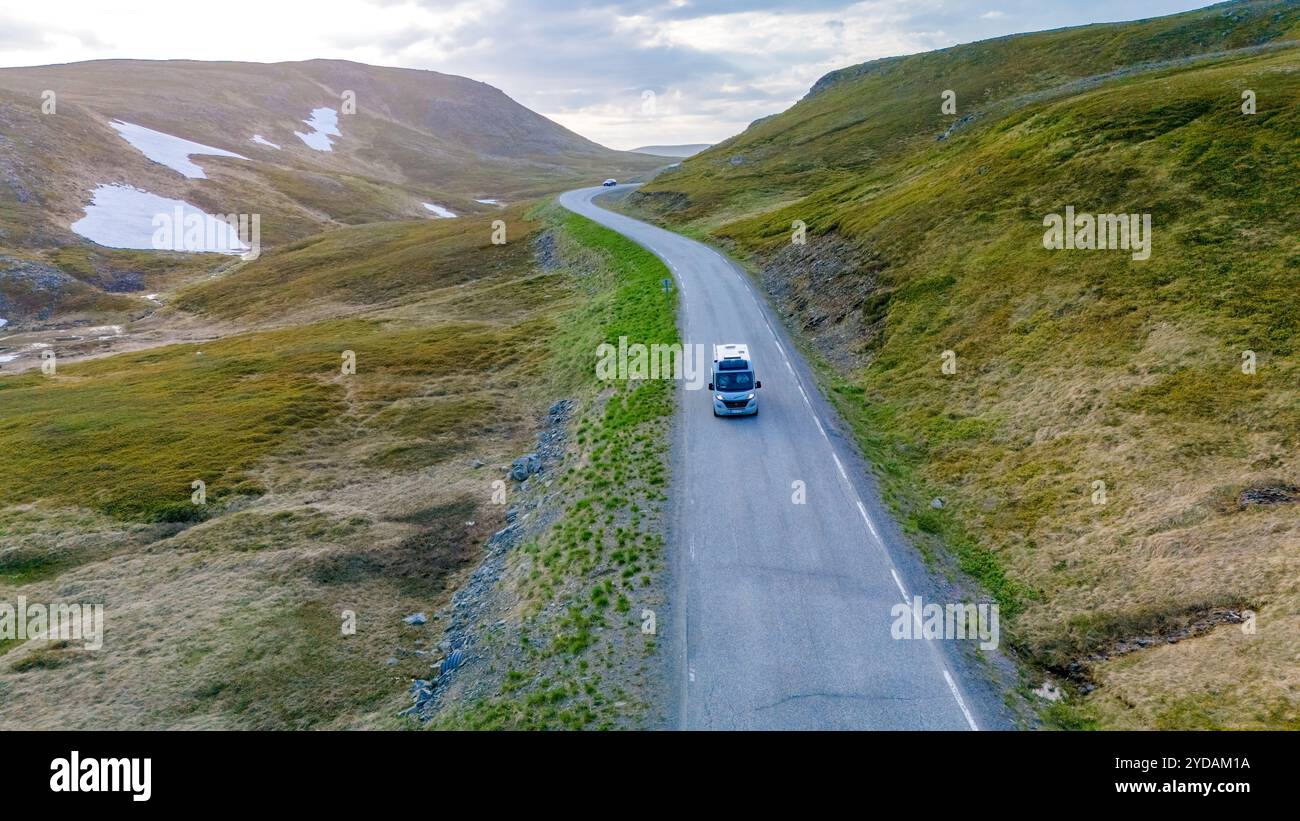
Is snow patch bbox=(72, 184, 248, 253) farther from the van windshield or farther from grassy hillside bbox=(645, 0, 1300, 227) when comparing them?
the van windshield

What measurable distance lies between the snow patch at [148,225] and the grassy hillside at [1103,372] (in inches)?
3648

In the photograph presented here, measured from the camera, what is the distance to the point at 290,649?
2070cm

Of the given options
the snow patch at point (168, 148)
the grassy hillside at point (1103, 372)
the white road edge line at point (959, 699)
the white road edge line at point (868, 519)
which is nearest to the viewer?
A: the white road edge line at point (959, 699)

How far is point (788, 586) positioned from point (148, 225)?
4867 inches

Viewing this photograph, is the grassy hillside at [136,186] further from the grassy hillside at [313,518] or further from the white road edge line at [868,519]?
the white road edge line at [868,519]

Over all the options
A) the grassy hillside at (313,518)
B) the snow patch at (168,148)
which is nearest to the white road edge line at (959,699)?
the grassy hillside at (313,518)

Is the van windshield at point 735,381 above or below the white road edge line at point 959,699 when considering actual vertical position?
above

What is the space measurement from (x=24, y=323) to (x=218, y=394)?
51552mm

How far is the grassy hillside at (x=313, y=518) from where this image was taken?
61.1 ft

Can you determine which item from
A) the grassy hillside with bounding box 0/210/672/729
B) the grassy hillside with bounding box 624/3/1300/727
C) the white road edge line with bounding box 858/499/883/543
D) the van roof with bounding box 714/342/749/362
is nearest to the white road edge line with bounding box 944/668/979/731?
the grassy hillside with bounding box 624/3/1300/727

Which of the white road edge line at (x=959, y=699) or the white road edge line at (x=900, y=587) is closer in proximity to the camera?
the white road edge line at (x=959, y=699)

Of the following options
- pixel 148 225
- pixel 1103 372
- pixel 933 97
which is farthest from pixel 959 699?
pixel 148 225

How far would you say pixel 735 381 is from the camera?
28641 millimetres

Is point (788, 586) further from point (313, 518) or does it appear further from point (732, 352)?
point (313, 518)
